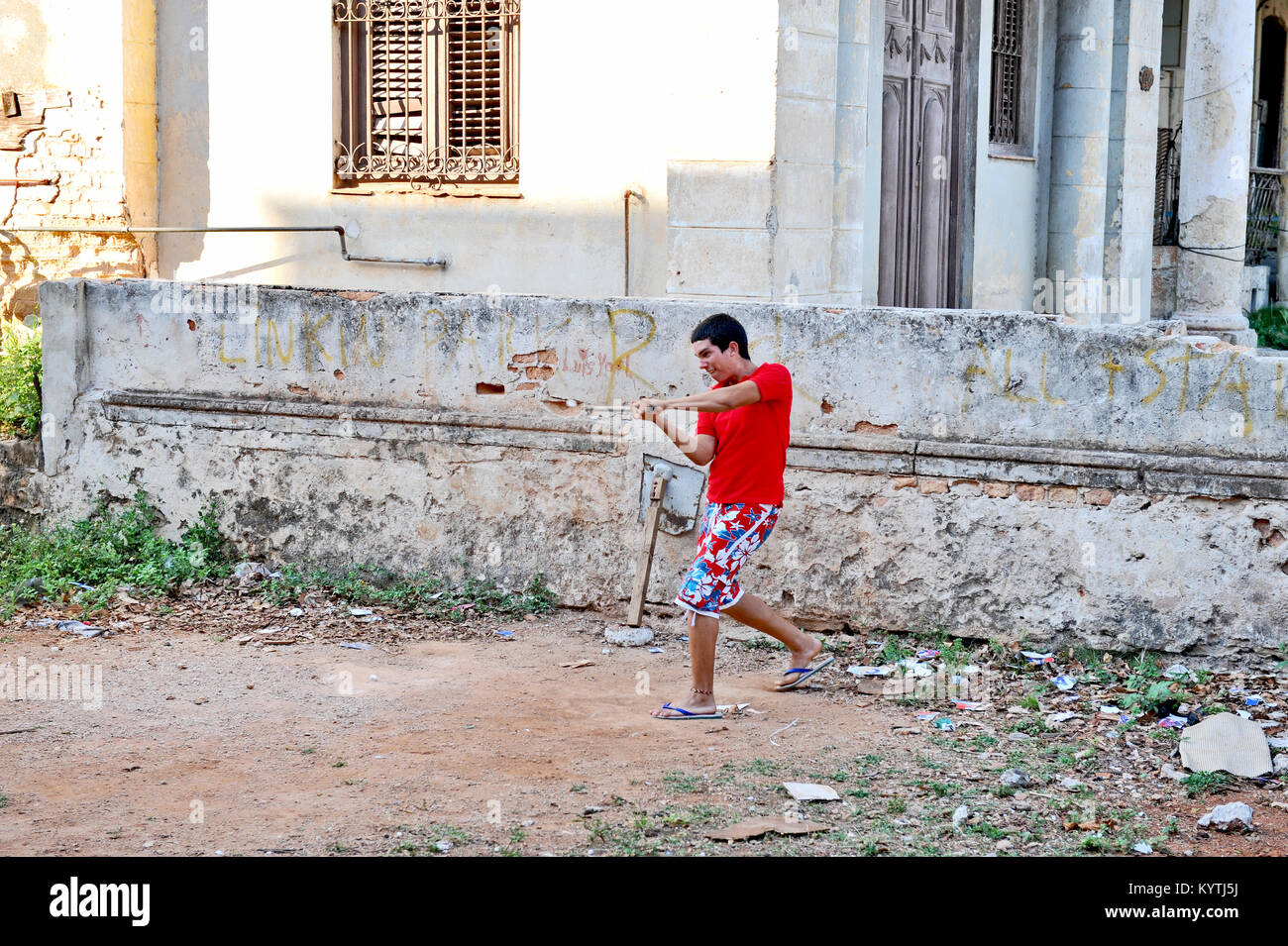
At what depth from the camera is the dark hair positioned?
5.22m

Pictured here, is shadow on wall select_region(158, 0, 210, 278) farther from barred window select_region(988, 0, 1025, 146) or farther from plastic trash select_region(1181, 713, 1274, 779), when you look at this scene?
plastic trash select_region(1181, 713, 1274, 779)

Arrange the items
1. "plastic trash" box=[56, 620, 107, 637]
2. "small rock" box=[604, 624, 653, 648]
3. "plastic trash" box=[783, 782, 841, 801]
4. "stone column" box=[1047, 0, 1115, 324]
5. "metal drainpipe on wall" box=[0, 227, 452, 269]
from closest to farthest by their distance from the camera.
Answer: "plastic trash" box=[783, 782, 841, 801] < "small rock" box=[604, 624, 653, 648] < "plastic trash" box=[56, 620, 107, 637] < "metal drainpipe on wall" box=[0, 227, 452, 269] < "stone column" box=[1047, 0, 1115, 324]

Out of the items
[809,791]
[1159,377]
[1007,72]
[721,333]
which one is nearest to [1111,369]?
[1159,377]

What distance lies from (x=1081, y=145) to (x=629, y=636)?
7.78 meters

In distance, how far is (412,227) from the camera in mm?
9922

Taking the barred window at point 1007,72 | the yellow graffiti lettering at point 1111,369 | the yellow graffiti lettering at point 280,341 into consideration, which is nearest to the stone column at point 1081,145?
the barred window at point 1007,72

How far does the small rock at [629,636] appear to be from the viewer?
6387 millimetres

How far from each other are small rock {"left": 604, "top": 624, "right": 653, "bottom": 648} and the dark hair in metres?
1.69

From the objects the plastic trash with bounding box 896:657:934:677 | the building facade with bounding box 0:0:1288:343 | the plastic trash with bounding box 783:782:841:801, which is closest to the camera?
the plastic trash with bounding box 783:782:841:801

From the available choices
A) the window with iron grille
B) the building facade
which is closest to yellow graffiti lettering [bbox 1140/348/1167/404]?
the building facade

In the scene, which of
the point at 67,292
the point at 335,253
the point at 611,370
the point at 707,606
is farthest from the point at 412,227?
the point at 707,606

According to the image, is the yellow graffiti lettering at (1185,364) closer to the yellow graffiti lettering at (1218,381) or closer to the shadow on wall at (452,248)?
the yellow graffiti lettering at (1218,381)

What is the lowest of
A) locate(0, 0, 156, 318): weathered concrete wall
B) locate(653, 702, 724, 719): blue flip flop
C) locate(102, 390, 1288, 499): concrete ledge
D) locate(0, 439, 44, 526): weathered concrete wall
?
locate(653, 702, 724, 719): blue flip flop

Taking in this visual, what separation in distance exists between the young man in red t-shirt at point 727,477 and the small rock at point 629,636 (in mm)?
1012
